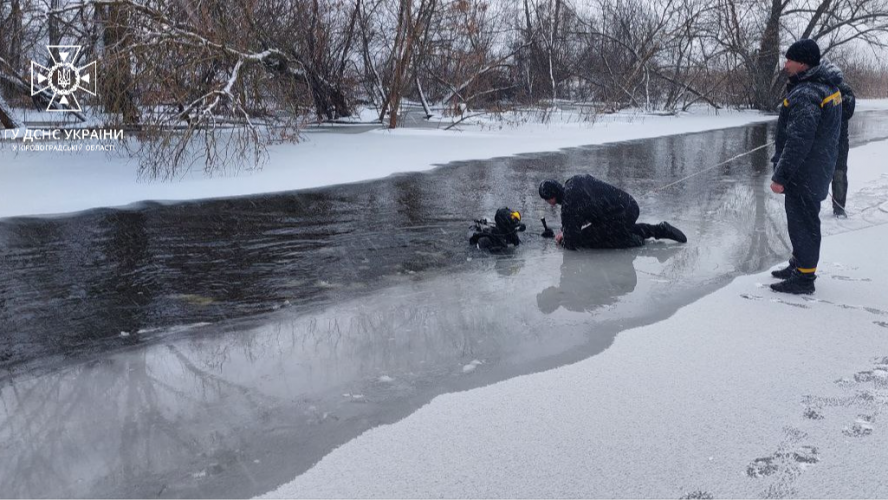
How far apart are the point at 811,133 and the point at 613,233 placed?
217 centimetres

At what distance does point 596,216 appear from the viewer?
689cm

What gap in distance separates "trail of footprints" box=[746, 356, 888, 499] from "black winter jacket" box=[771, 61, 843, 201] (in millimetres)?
1581

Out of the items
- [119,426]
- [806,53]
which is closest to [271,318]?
[119,426]

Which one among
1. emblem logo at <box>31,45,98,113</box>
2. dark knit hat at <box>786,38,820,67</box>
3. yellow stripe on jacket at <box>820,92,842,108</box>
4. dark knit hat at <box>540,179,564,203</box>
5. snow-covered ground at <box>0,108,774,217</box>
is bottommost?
dark knit hat at <box>540,179,564,203</box>

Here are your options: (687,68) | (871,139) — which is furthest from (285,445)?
(687,68)

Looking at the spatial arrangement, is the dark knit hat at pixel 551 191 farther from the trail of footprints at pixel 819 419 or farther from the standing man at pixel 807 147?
the trail of footprints at pixel 819 419

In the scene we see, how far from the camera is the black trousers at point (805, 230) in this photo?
538cm

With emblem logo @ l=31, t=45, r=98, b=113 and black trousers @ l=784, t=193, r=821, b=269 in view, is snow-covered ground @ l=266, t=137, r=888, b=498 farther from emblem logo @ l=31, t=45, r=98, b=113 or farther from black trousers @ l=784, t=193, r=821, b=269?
emblem logo @ l=31, t=45, r=98, b=113

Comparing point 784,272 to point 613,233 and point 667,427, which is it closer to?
point 613,233

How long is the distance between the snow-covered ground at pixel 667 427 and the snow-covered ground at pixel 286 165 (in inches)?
281

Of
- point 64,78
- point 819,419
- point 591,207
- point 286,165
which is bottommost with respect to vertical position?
point 819,419

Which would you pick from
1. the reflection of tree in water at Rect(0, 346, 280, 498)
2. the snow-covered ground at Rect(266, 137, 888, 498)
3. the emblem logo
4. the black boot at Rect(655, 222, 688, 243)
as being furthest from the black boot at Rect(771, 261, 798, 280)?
the emblem logo

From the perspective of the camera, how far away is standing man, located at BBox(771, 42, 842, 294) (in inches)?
206

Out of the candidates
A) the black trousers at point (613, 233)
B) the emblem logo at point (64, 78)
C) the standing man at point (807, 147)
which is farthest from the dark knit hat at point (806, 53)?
the emblem logo at point (64, 78)
